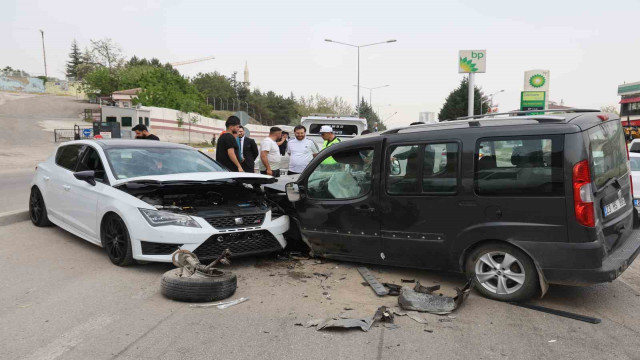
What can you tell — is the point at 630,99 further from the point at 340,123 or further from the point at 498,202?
the point at 498,202

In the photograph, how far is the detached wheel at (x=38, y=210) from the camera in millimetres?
7496

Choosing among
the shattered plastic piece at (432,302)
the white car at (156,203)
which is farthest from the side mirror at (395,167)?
the white car at (156,203)

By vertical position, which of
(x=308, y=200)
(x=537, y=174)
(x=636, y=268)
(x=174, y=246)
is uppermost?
(x=537, y=174)

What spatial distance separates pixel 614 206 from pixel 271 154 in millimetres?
6346

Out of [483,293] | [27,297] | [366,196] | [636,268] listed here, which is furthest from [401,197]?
[27,297]

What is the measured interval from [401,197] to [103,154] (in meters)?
3.93

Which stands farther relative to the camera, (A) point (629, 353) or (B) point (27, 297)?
(B) point (27, 297)

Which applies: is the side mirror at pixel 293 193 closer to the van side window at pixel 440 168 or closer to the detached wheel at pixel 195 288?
the detached wheel at pixel 195 288

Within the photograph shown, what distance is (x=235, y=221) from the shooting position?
18.0ft

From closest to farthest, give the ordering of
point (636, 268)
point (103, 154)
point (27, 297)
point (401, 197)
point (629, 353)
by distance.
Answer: point (629, 353) → point (27, 297) → point (401, 197) → point (636, 268) → point (103, 154)

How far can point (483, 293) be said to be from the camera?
4609mm

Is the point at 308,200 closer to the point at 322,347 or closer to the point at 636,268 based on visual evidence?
the point at 322,347

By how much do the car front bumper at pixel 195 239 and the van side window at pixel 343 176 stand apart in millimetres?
842

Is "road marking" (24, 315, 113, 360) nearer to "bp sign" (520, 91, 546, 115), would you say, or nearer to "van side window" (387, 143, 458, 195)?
"van side window" (387, 143, 458, 195)
